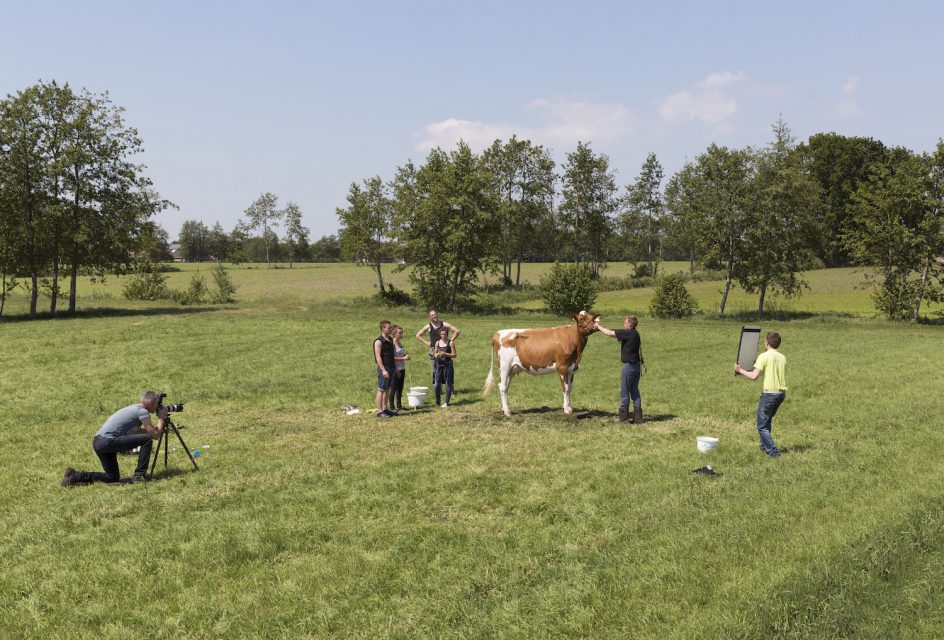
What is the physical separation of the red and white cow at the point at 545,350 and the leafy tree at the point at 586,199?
6144 centimetres

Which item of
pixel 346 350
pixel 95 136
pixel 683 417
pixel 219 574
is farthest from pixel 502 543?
pixel 95 136

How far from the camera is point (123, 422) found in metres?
11.1

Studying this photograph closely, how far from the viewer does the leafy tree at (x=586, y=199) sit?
7638 centimetres

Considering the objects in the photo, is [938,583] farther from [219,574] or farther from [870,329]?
[870,329]

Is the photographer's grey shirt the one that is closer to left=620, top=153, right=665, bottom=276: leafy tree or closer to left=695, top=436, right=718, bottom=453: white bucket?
left=695, top=436, right=718, bottom=453: white bucket

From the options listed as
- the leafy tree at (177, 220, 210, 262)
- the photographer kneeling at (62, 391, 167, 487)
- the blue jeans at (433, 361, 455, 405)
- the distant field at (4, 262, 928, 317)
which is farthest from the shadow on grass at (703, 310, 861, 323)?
the leafy tree at (177, 220, 210, 262)

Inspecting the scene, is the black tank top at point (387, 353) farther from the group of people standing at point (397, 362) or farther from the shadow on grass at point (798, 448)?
the shadow on grass at point (798, 448)

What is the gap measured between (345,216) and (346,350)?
125 ft

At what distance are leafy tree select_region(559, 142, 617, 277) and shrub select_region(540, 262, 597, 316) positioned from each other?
29.4 m

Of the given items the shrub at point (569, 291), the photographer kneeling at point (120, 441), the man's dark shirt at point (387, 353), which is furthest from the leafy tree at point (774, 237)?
the photographer kneeling at point (120, 441)

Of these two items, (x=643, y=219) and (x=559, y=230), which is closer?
(x=559, y=230)

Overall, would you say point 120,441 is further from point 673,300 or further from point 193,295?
point 193,295

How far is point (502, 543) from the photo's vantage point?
799 cm

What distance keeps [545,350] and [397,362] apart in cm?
389
